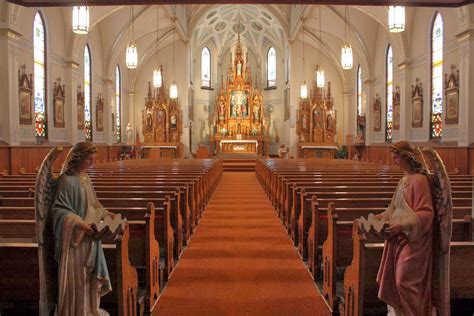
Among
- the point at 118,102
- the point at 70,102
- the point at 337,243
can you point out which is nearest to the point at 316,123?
the point at 118,102

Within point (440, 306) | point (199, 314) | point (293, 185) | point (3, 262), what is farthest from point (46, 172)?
point (293, 185)

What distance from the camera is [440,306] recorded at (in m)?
2.92

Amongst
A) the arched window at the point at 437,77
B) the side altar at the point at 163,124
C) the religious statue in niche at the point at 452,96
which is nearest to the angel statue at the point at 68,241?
the religious statue in niche at the point at 452,96

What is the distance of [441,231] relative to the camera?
2844 millimetres

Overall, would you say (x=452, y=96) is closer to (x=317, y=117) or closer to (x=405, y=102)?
(x=405, y=102)

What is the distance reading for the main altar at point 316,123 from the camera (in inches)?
1131

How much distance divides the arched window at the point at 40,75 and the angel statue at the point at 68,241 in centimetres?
1652

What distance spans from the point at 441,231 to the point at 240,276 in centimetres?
326

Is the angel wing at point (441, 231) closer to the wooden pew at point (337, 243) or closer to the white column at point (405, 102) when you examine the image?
the wooden pew at point (337, 243)

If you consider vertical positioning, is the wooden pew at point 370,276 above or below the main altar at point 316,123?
below

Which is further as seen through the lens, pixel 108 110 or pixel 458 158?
pixel 108 110

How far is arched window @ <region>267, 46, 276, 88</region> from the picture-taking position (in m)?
35.8

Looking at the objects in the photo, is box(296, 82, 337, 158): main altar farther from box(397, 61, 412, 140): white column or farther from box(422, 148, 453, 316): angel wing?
box(422, 148, 453, 316): angel wing

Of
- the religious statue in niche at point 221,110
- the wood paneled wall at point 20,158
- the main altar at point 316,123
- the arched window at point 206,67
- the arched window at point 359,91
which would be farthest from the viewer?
the arched window at point 206,67
